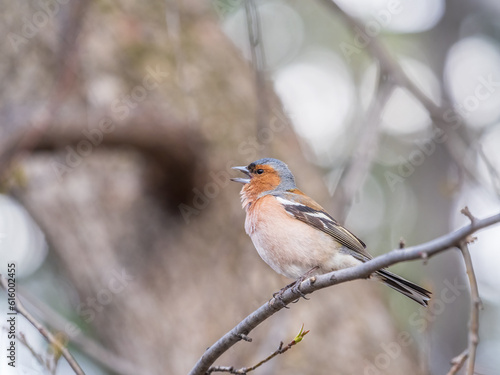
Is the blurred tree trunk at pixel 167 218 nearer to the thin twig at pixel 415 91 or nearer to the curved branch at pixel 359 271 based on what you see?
the thin twig at pixel 415 91

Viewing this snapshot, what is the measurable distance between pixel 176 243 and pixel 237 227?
2.21ft

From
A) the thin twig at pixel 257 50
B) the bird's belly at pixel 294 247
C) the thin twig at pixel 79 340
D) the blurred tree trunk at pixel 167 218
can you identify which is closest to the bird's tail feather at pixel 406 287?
the bird's belly at pixel 294 247

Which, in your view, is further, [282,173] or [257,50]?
[282,173]

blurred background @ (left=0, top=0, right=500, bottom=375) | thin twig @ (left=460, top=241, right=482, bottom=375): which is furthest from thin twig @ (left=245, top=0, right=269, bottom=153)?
thin twig @ (left=460, top=241, right=482, bottom=375)

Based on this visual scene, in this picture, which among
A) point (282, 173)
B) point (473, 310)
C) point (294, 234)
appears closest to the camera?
point (473, 310)

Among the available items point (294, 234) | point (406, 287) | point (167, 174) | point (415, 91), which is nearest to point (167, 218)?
point (167, 174)

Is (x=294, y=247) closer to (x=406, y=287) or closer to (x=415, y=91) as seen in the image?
(x=406, y=287)

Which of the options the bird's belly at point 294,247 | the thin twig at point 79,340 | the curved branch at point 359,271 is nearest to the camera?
A: the curved branch at point 359,271

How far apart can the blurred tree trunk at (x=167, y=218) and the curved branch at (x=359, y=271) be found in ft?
9.00

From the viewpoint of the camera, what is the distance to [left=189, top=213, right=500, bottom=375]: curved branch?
1816 mm

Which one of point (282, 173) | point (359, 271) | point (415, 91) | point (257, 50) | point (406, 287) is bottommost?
point (359, 271)

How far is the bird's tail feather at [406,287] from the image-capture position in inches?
127

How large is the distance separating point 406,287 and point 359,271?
1202 mm

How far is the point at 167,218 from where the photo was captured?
21.1ft
